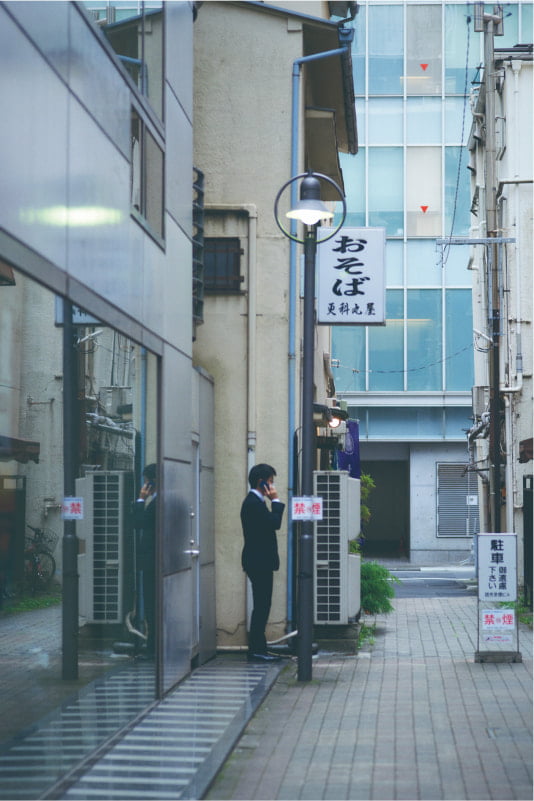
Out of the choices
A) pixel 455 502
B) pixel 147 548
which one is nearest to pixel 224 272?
pixel 147 548

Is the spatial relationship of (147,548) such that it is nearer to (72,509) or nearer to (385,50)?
(72,509)

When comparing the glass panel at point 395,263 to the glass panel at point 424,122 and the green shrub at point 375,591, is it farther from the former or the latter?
the green shrub at point 375,591

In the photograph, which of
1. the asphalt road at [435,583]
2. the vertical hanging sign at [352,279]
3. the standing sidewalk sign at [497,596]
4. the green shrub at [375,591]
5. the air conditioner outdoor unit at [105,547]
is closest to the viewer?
the air conditioner outdoor unit at [105,547]

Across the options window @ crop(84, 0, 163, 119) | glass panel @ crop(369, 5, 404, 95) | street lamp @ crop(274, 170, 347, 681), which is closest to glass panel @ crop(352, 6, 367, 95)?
glass panel @ crop(369, 5, 404, 95)

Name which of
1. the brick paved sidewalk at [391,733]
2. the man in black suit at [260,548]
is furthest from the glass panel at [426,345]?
the man in black suit at [260,548]

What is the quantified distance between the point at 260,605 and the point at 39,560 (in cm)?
606

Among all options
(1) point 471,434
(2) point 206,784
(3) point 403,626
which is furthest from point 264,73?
(1) point 471,434

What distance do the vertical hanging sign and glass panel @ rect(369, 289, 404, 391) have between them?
78.8 ft

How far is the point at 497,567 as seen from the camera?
13.2m

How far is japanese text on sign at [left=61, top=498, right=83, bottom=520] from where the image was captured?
24.6ft

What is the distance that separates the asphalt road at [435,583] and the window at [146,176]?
40.1 ft

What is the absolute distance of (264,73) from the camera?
47.4 ft

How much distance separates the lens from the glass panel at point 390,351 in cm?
3797

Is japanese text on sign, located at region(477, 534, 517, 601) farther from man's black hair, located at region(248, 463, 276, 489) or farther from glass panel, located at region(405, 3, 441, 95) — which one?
glass panel, located at region(405, 3, 441, 95)
